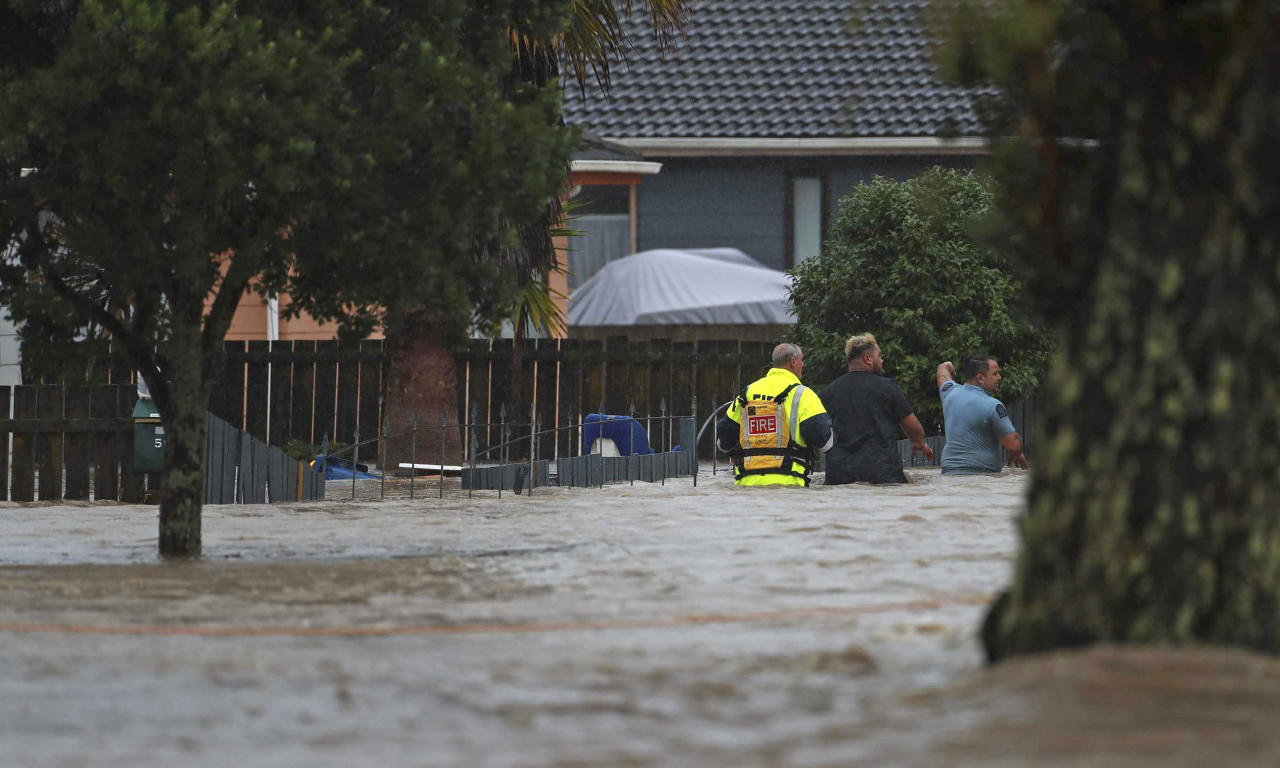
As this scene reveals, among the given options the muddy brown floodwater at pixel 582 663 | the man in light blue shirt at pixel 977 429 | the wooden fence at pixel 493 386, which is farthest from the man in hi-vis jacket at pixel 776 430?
the wooden fence at pixel 493 386

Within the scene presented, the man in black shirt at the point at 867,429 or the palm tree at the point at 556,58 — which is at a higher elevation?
the palm tree at the point at 556,58

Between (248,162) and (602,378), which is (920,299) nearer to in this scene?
(602,378)

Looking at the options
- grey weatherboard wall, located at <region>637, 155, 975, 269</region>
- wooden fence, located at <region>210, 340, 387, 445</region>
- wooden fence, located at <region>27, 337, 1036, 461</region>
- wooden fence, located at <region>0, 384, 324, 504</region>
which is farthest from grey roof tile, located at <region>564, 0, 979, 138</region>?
wooden fence, located at <region>0, 384, 324, 504</region>

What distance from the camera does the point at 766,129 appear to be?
26891mm

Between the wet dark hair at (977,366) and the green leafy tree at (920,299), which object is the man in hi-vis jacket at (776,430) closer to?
the wet dark hair at (977,366)

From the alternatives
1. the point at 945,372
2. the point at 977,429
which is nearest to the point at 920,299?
the point at 945,372

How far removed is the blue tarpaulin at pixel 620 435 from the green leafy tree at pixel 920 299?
2150mm

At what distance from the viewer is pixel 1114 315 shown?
16.9ft

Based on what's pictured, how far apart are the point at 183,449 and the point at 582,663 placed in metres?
4.49

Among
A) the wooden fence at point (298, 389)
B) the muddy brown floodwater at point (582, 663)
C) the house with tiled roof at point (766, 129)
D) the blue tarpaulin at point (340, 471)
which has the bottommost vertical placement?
the muddy brown floodwater at point (582, 663)

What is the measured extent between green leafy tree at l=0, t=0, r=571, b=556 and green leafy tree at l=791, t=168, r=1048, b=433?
961cm

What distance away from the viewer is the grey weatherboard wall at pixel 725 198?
90.7 feet

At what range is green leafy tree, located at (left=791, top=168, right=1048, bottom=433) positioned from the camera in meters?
19.2

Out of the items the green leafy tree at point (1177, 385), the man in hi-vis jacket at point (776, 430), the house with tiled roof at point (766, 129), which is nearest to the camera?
the green leafy tree at point (1177, 385)
